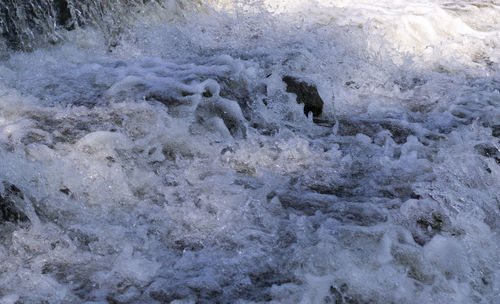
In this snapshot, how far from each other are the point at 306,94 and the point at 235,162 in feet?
4.37

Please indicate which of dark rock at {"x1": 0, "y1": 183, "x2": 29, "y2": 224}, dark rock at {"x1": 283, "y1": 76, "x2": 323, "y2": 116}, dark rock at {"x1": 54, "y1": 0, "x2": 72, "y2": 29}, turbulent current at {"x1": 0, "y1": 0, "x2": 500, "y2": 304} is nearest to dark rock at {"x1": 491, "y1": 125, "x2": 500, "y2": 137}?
turbulent current at {"x1": 0, "y1": 0, "x2": 500, "y2": 304}

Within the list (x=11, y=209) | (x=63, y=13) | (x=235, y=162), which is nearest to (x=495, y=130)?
(x=235, y=162)

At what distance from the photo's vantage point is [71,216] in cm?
302

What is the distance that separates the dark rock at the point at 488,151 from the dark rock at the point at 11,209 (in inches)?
120

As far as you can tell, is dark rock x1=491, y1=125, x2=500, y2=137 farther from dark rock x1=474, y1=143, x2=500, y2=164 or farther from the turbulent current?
dark rock x1=474, y1=143, x2=500, y2=164

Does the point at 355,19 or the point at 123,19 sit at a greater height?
the point at 123,19

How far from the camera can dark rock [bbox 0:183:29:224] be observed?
2.87m

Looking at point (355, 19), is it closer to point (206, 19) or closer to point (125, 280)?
point (206, 19)

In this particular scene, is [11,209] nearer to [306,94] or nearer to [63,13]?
[306,94]

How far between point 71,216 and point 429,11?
625 cm

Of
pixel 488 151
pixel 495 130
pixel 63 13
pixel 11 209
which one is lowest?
pixel 495 130

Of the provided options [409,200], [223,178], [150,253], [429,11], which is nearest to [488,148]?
[409,200]

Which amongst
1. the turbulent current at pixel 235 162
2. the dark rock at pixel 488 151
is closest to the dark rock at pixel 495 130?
the turbulent current at pixel 235 162

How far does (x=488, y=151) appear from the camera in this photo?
395 cm
